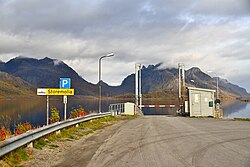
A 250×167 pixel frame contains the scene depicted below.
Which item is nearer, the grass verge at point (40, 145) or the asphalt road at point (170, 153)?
the grass verge at point (40, 145)

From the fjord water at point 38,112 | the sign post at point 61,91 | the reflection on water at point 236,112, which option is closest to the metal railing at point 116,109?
the fjord water at point 38,112

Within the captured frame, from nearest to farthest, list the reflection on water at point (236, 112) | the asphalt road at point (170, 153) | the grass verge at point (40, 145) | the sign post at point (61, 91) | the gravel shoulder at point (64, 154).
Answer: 1. the grass verge at point (40, 145)
2. the asphalt road at point (170, 153)
3. the gravel shoulder at point (64, 154)
4. the sign post at point (61, 91)
5. the reflection on water at point (236, 112)

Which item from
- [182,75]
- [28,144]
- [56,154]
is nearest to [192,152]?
[56,154]

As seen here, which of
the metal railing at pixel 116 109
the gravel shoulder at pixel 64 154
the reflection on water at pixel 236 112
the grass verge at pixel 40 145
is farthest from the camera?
the reflection on water at pixel 236 112

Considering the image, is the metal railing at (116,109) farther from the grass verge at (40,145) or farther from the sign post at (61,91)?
the grass verge at (40,145)

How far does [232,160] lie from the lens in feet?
28.7

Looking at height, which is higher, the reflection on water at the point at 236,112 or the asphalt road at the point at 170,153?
the asphalt road at the point at 170,153

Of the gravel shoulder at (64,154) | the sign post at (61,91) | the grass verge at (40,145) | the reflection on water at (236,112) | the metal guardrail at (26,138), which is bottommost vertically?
the reflection on water at (236,112)

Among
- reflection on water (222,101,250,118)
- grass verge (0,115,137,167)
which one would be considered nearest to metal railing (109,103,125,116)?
grass verge (0,115,137,167)

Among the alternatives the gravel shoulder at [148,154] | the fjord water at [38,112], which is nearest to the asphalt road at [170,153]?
the gravel shoulder at [148,154]

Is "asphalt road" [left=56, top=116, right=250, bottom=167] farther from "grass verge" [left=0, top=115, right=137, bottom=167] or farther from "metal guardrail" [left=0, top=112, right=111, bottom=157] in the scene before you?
"metal guardrail" [left=0, top=112, right=111, bottom=157]

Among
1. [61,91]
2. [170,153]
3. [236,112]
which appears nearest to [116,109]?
[61,91]

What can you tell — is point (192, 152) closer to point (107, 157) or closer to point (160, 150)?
point (160, 150)

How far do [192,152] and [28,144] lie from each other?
5046 mm
